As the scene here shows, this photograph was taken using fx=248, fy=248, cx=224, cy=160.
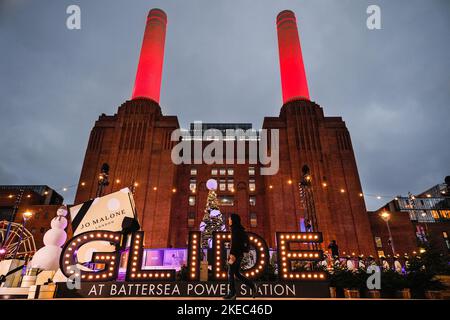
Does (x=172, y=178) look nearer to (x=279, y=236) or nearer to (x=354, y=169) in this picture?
(x=354, y=169)

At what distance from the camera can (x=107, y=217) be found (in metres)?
9.38

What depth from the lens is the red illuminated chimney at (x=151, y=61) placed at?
152 feet

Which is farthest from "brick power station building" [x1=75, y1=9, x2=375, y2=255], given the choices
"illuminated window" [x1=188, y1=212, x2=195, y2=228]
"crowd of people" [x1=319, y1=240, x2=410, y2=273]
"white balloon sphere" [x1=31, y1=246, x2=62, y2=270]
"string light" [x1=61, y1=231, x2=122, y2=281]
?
"string light" [x1=61, y1=231, x2=122, y2=281]

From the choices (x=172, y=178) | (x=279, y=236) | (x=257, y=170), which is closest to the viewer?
(x=279, y=236)

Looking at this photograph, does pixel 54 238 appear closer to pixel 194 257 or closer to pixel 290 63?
Answer: pixel 194 257

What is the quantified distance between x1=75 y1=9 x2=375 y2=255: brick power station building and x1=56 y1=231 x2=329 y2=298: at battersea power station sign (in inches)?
1097

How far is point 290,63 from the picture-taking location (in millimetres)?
49750

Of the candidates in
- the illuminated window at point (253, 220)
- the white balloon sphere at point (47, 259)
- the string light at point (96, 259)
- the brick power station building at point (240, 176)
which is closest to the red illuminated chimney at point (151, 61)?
the brick power station building at point (240, 176)

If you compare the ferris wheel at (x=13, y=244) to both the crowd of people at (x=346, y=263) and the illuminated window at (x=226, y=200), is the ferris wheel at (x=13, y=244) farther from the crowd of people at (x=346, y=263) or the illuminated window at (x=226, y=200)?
the illuminated window at (x=226, y=200)

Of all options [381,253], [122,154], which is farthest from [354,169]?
[122,154]

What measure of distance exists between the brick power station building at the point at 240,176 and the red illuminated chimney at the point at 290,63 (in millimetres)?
260

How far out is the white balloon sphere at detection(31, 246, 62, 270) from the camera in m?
9.58
